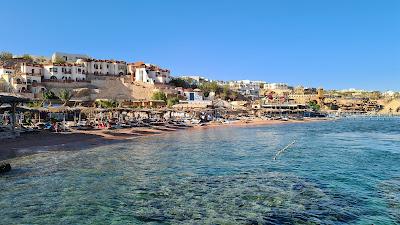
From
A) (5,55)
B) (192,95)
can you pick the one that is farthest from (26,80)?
(192,95)

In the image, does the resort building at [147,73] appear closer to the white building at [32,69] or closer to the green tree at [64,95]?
the white building at [32,69]

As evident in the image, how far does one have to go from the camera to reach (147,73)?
316 ft

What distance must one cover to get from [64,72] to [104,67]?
41.3 ft

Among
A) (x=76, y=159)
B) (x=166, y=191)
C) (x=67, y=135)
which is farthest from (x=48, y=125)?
(x=166, y=191)

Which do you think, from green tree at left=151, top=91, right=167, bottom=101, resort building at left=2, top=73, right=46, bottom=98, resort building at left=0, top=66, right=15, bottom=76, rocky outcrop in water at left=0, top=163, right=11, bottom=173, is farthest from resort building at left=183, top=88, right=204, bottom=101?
rocky outcrop in water at left=0, top=163, right=11, bottom=173

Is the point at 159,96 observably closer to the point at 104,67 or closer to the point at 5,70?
the point at 104,67

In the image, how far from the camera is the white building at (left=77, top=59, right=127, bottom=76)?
87938mm

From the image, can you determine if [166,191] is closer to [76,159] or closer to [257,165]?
[257,165]

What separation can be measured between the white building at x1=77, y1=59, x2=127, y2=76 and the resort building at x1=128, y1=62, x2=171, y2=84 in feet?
7.50

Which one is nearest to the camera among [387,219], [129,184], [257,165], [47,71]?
[387,219]

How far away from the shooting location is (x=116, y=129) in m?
47.7

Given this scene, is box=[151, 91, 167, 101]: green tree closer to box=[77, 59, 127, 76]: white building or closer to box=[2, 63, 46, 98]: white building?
box=[77, 59, 127, 76]: white building

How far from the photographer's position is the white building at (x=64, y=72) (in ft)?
257

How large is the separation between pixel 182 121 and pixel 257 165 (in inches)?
1806
